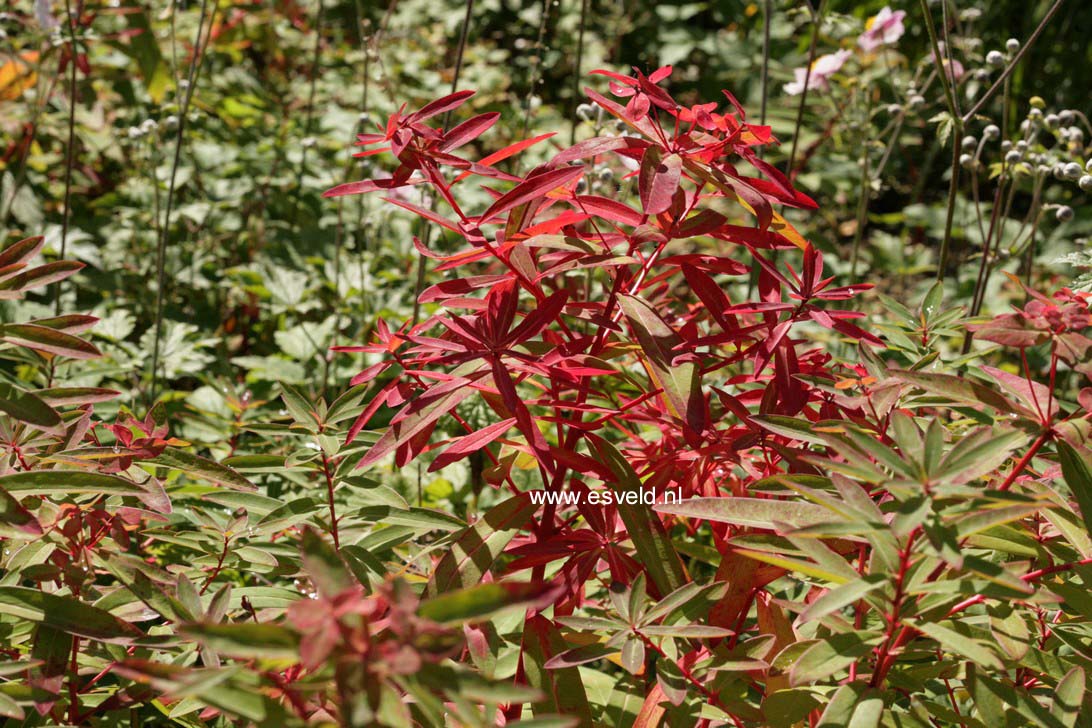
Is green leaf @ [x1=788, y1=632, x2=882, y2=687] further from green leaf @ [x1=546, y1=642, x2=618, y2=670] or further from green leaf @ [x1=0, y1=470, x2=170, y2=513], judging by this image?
green leaf @ [x1=0, y1=470, x2=170, y2=513]

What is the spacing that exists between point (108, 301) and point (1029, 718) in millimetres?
2496

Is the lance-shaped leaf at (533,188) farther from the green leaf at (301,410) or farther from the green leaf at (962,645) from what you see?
the green leaf at (962,645)

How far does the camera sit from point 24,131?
3.45 m

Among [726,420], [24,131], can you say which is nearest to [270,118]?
[24,131]

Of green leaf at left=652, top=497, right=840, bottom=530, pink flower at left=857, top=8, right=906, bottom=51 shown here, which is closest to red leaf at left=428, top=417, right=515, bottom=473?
green leaf at left=652, top=497, right=840, bottom=530

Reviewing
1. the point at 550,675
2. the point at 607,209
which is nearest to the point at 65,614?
the point at 550,675

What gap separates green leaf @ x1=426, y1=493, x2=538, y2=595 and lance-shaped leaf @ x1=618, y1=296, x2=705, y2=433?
8.0 inches

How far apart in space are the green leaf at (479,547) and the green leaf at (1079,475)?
1.79 feet

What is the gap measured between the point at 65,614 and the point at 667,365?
646 mm

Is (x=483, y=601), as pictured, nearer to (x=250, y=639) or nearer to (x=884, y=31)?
(x=250, y=639)

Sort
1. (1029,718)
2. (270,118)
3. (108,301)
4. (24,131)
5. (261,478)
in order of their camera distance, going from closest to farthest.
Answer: (1029,718) → (261,478) → (108,301) → (24,131) → (270,118)

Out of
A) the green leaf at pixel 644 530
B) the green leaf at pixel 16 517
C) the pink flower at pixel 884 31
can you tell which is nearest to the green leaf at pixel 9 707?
the green leaf at pixel 16 517

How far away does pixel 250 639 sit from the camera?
2.15 ft

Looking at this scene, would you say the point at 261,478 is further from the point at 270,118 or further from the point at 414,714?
the point at 270,118
